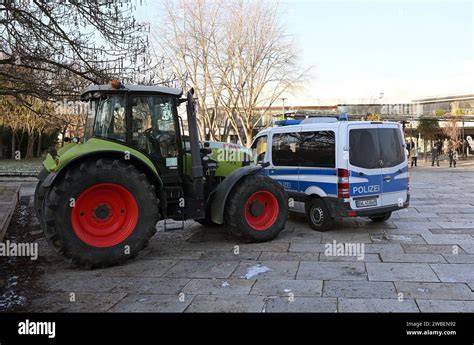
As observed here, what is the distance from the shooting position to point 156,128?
6.83 m

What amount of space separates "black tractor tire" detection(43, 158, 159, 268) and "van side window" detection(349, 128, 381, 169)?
377 centimetres

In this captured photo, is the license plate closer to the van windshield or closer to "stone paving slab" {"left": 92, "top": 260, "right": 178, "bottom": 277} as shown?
the van windshield

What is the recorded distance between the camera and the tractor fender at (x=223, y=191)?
718 cm

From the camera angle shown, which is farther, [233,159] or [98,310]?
[233,159]

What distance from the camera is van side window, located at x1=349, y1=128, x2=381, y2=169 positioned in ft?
26.1

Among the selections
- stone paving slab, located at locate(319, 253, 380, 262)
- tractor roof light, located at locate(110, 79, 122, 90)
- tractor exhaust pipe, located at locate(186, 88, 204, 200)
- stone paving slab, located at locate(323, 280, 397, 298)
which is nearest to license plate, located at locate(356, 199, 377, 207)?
stone paving slab, located at locate(319, 253, 380, 262)

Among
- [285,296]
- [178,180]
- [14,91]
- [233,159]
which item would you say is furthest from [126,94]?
[14,91]

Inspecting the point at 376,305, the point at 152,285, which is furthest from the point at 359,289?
the point at 152,285

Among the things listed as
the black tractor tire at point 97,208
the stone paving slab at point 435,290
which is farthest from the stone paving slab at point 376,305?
the black tractor tire at point 97,208

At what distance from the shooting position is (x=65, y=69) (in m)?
10.1

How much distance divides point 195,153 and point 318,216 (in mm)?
2907

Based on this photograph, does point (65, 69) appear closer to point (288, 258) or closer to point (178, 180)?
point (178, 180)

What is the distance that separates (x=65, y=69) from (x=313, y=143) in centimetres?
599

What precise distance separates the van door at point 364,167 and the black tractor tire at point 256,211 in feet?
4.45
